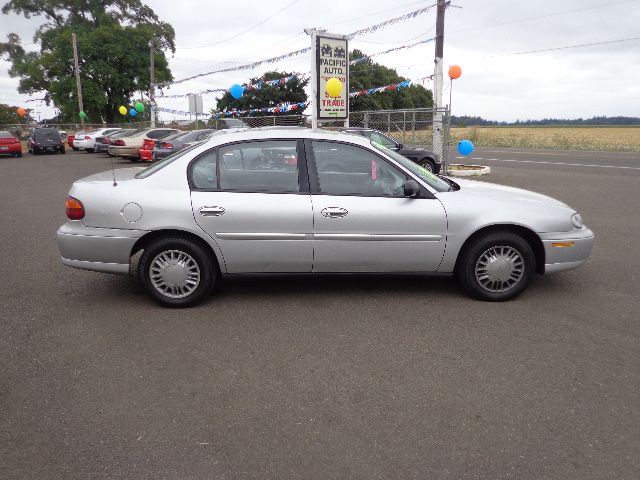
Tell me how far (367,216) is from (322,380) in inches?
67.2

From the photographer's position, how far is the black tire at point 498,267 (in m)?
4.95

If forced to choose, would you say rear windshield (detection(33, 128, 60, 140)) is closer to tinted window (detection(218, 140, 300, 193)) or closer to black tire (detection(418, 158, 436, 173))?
black tire (detection(418, 158, 436, 173))

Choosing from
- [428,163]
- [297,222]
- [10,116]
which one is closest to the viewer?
[297,222]

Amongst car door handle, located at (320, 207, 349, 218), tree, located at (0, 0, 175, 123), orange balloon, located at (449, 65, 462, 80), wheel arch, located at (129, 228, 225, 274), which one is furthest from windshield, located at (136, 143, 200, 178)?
tree, located at (0, 0, 175, 123)

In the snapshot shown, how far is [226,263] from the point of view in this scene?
16.0 feet

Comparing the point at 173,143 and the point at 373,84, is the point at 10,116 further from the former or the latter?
the point at 173,143

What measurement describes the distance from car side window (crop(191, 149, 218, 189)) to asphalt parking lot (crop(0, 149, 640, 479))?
1.11 m

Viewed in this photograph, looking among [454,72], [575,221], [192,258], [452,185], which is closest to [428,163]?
[454,72]

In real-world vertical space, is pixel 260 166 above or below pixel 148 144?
below

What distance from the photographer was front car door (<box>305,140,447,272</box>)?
4.81 m

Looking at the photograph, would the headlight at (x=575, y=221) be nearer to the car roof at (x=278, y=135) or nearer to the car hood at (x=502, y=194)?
the car hood at (x=502, y=194)

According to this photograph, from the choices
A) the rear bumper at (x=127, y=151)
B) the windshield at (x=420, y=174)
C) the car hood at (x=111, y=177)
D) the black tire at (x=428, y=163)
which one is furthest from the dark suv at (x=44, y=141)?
the windshield at (x=420, y=174)

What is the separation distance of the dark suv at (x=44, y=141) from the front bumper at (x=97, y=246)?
29144 mm

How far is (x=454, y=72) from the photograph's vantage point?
18344 mm
